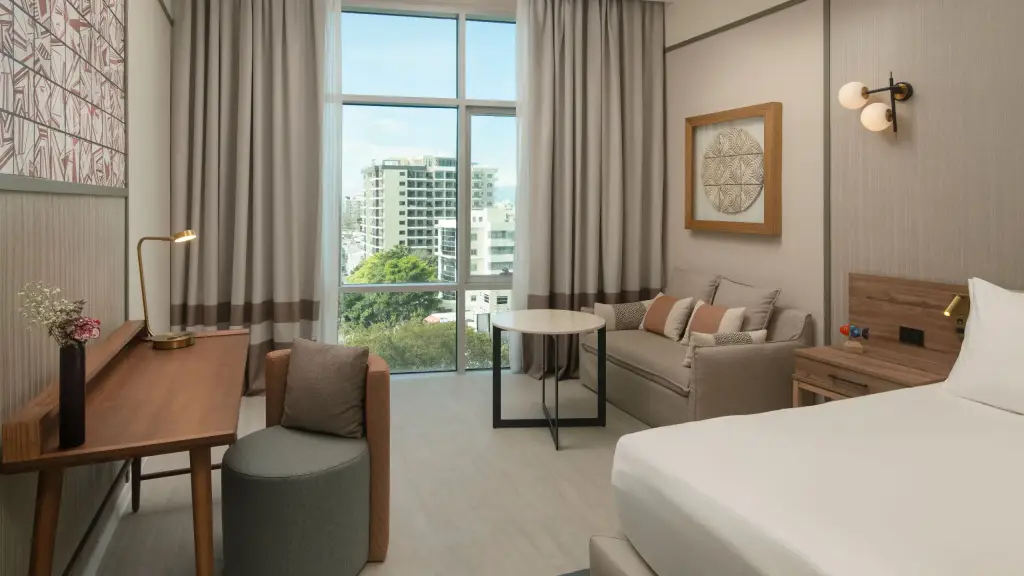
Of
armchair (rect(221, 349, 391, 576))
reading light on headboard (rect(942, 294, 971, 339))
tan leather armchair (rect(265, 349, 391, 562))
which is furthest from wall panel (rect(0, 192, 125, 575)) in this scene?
reading light on headboard (rect(942, 294, 971, 339))

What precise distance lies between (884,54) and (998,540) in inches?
110

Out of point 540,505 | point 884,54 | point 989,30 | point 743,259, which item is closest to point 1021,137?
point 989,30

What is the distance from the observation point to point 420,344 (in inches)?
207

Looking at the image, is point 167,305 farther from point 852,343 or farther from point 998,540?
point 998,540

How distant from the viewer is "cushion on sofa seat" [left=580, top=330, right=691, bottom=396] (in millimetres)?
3690

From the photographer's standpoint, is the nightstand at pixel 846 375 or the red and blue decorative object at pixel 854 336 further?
the red and blue decorative object at pixel 854 336

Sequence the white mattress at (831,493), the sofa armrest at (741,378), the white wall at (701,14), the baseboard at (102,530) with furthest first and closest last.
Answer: the white wall at (701,14)
the sofa armrest at (741,378)
the baseboard at (102,530)
the white mattress at (831,493)

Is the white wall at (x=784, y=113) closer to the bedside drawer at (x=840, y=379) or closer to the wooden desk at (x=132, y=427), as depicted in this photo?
the bedside drawer at (x=840, y=379)

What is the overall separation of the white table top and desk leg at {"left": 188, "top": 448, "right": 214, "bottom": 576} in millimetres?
1989

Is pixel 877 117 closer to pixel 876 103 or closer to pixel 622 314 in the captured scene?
pixel 876 103

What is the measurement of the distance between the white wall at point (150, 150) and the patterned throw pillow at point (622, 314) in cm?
284

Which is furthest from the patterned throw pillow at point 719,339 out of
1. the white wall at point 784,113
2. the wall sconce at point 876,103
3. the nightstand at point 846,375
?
the wall sconce at point 876,103

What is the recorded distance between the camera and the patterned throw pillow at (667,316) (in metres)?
4.38

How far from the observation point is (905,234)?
3299 mm
